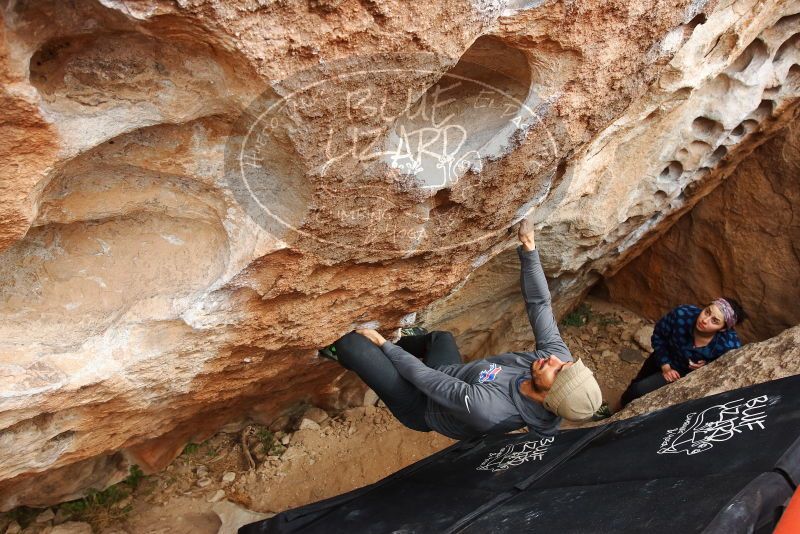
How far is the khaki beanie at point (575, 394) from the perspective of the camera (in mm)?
1877

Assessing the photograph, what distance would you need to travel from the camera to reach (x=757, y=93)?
9.98 feet

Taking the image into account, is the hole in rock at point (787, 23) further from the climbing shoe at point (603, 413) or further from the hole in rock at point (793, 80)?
the climbing shoe at point (603, 413)

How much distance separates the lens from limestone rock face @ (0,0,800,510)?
4.46ft

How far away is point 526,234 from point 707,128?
138 centimetres

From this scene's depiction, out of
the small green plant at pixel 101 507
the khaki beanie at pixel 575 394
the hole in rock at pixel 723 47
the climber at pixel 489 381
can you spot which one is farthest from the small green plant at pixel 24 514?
the hole in rock at pixel 723 47

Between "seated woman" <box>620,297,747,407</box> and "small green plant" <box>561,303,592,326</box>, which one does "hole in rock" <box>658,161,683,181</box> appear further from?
"small green plant" <box>561,303,592,326</box>

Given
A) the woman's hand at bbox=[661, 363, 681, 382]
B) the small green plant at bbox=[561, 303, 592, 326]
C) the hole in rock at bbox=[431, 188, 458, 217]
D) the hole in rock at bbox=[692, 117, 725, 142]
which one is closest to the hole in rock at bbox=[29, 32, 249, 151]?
the hole in rock at bbox=[431, 188, 458, 217]

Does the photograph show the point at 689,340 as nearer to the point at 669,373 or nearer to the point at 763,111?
the point at 669,373

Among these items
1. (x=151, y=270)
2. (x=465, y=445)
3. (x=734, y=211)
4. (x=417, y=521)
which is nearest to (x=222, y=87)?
(x=151, y=270)

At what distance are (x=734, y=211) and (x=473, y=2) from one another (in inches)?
136

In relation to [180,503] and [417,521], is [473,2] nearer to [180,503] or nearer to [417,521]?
[417,521]

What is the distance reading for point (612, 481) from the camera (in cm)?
177

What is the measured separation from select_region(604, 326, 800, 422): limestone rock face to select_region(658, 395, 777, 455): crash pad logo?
0.65 metres

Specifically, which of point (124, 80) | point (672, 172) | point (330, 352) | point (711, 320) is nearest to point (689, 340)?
point (711, 320)
